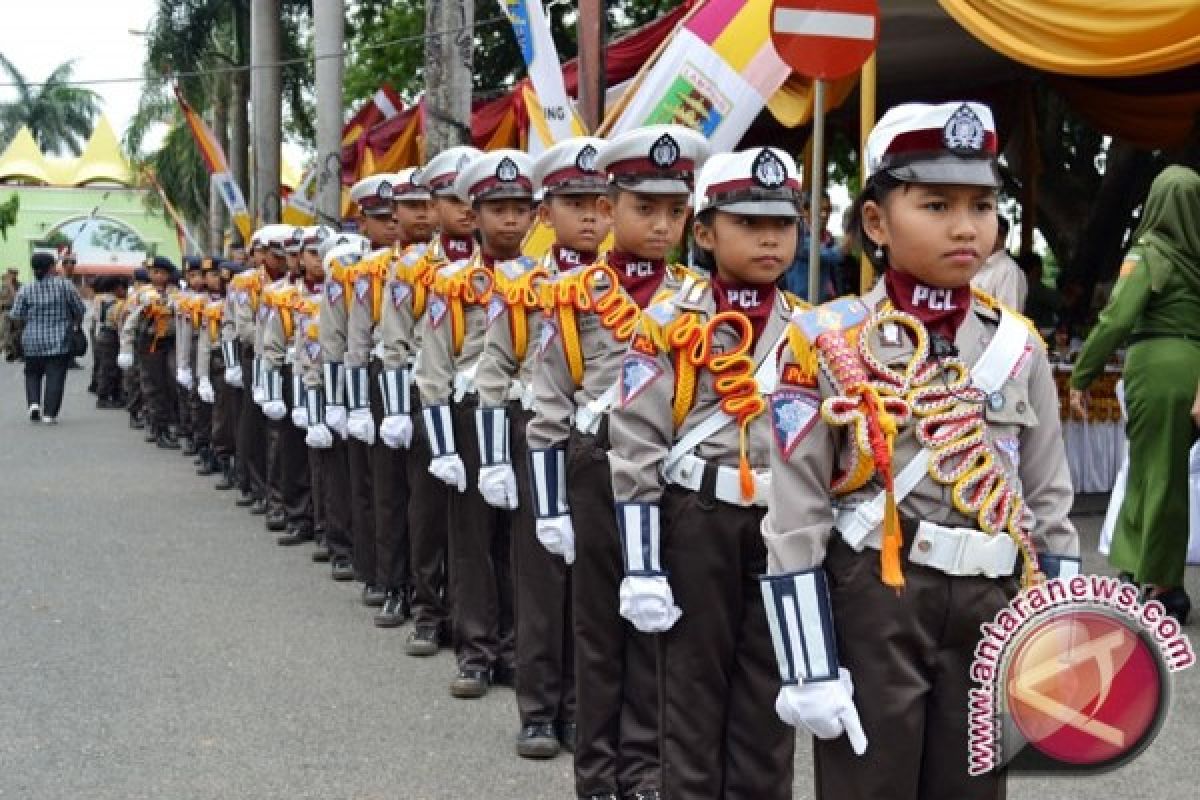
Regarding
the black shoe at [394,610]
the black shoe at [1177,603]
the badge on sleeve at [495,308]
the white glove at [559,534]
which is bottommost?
the black shoe at [394,610]

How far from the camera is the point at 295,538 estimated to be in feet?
36.8

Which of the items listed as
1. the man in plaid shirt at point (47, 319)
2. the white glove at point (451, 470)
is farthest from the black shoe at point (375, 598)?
the man in plaid shirt at point (47, 319)

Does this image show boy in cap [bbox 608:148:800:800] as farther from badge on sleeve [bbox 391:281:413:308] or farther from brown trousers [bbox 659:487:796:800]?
badge on sleeve [bbox 391:281:413:308]

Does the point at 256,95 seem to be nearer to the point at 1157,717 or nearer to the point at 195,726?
the point at 195,726

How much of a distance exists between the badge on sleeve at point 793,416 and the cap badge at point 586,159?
2.58m

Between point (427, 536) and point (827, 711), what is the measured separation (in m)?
4.59

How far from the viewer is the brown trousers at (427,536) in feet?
25.1

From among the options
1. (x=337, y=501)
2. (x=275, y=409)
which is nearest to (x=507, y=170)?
(x=337, y=501)

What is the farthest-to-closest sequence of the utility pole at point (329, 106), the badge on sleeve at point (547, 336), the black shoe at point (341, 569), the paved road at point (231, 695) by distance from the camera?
the utility pole at point (329, 106)
the black shoe at point (341, 569)
the paved road at point (231, 695)
the badge on sleeve at point (547, 336)

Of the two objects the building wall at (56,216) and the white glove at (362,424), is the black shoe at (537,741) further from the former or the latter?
the building wall at (56,216)

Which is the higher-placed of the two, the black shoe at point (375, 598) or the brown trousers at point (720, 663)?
the brown trousers at point (720, 663)

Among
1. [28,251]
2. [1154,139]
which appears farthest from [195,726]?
A: [28,251]

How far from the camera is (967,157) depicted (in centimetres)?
333

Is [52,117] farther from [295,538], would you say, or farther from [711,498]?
[711,498]
